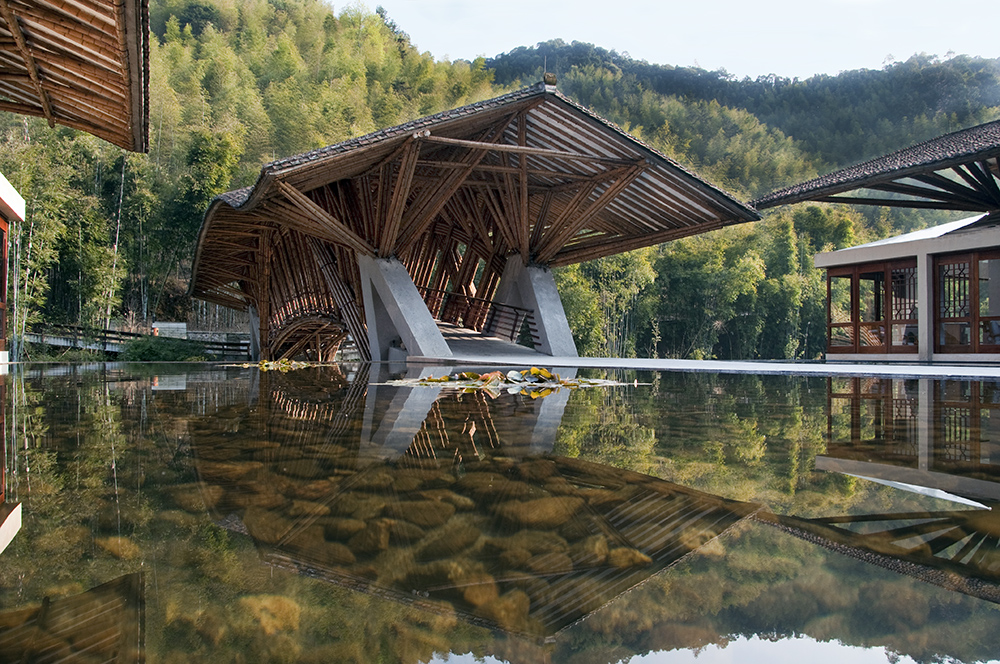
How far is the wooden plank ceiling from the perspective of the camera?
1149cm

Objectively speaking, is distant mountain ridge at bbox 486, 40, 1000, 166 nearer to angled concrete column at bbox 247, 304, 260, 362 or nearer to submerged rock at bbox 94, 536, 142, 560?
angled concrete column at bbox 247, 304, 260, 362

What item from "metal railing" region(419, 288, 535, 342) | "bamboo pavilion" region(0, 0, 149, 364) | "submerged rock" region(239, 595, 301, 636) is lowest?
"submerged rock" region(239, 595, 301, 636)

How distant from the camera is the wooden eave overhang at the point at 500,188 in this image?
11375mm

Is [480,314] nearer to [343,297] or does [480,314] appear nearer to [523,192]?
[343,297]

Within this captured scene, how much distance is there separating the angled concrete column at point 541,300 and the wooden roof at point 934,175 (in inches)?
177

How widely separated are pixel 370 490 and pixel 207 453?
83cm

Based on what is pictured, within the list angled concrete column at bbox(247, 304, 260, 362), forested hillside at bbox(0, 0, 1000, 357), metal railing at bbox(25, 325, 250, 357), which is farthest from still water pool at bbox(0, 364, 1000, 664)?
metal railing at bbox(25, 325, 250, 357)

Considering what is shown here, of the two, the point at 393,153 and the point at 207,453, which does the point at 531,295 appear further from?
the point at 207,453

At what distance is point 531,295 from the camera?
49.9 ft

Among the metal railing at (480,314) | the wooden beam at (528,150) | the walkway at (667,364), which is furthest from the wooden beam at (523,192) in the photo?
the walkway at (667,364)

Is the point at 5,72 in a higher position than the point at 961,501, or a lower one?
higher

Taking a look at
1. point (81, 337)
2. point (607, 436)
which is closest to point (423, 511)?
point (607, 436)

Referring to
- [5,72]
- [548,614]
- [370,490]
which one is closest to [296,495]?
[370,490]

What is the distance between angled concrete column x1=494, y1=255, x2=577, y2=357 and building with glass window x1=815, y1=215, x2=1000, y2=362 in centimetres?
609
